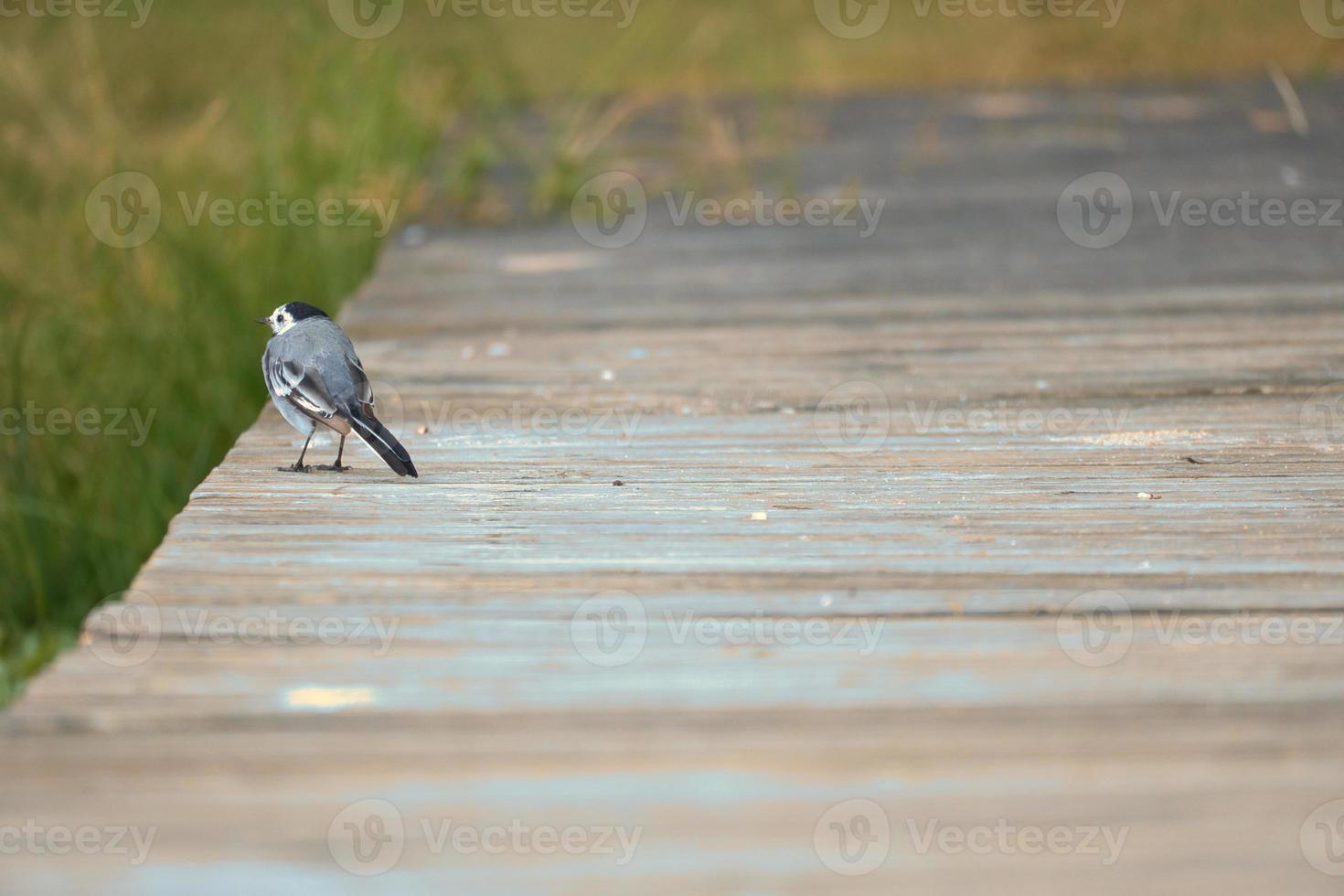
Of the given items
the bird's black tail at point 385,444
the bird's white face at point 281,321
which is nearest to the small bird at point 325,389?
the bird's black tail at point 385,444

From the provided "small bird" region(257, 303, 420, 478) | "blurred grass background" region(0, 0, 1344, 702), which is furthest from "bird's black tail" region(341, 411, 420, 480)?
"blurred grass background" region(0, 0, 1344, 702)

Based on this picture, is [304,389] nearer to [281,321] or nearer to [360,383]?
[360,383]

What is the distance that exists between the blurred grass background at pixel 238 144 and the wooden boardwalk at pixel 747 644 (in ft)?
2.56

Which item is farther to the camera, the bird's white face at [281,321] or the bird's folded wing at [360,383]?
the bird's white face at [281,321]

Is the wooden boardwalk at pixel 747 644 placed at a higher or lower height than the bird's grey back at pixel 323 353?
higher

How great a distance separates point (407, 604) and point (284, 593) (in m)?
0.17

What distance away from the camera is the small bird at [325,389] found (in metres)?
2.55

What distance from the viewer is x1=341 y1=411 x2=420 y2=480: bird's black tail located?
2.52 metres

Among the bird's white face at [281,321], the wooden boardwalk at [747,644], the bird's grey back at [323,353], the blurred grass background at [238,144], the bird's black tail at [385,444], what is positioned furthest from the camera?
the blurred grass background at [238,144]

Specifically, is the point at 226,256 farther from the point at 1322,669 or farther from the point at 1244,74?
the point at 1244,74

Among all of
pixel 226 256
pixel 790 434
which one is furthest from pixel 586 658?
pixel 226 256

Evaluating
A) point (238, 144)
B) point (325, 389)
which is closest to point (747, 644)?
point (325, 389)

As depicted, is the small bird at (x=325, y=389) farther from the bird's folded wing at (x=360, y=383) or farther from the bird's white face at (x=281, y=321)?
the bird's white face at (x=281, y=321)

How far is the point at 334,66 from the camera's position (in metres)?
5.59
